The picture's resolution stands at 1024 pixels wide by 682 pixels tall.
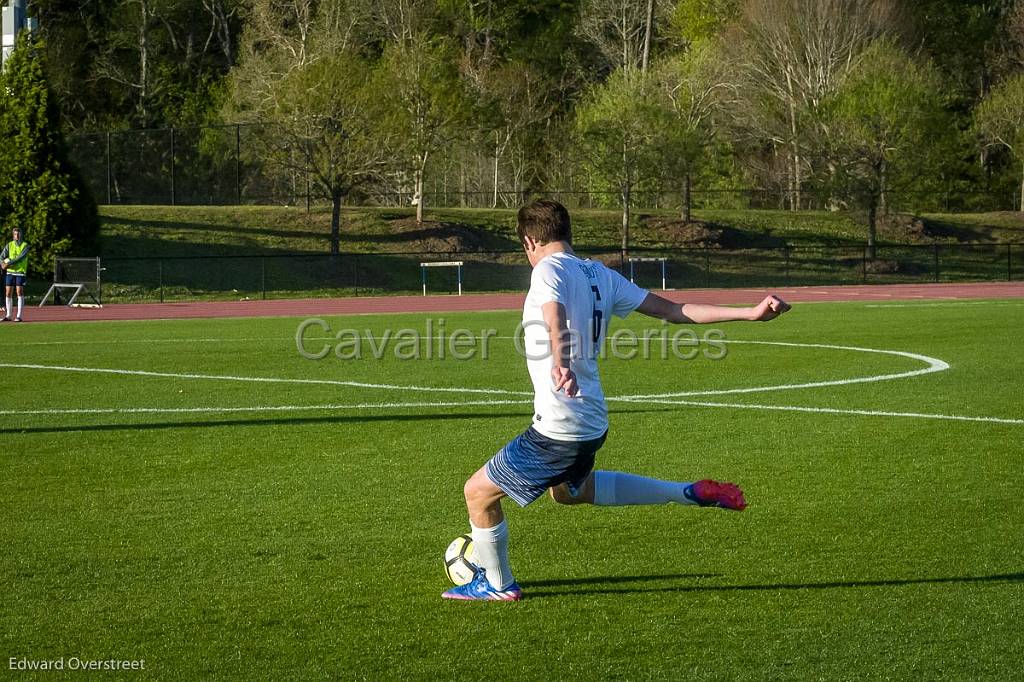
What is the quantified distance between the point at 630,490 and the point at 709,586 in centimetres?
67

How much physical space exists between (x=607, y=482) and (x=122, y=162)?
4933cm

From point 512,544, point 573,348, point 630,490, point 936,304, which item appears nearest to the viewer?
point 573,348

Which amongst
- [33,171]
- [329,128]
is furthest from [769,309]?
[329,128]

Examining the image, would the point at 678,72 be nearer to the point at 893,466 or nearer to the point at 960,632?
the point at 893,466

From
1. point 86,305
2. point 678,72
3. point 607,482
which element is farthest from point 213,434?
point 678,72

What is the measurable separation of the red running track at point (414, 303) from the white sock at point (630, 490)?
80.1 feet

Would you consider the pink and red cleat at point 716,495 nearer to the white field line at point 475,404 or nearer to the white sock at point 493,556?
the white sock at point 493,556

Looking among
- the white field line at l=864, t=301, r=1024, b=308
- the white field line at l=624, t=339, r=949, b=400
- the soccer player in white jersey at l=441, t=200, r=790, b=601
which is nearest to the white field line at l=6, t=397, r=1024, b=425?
the white field line at l=624, t=339, r=949, b=400

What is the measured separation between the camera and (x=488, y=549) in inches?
226

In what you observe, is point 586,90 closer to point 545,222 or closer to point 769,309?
point 769,309

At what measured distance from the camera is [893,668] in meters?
4.77

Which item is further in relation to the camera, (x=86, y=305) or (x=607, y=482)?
(x=86, y=305)

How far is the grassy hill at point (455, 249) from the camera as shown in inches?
1620

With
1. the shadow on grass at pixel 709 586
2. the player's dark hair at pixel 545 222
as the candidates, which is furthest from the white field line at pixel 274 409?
the player's dark hair at pixel 545 222
